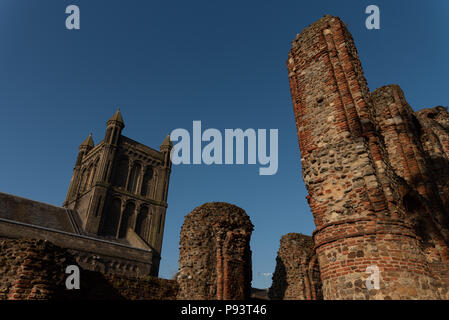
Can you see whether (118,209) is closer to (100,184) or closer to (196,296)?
(100,184)

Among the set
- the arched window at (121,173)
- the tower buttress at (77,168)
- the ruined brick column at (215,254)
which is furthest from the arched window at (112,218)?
the ruined brick column at (215,254)

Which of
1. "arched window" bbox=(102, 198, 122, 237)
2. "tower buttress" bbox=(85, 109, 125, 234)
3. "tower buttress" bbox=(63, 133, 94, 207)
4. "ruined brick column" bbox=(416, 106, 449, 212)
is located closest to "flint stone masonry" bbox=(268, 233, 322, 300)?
"ruined brick column" bbox=(416, 106, 449, 212)

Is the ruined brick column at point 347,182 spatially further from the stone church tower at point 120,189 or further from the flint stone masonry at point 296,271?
the stone church tower at point 120,189

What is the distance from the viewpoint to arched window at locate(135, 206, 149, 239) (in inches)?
1521

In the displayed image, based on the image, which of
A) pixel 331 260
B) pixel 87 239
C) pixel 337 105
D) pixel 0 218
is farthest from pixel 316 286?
pixel 0 218

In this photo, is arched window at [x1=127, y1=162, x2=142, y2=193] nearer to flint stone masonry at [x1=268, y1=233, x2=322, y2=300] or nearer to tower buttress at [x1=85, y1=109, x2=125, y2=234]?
tower buttress at [x1=85, y1=109, x2=125, y2=234]

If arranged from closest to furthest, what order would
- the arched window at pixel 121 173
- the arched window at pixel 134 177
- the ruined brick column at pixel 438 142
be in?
the ruined brick column at pixel 438 142, the arched window at pixel 121 173, the arched window at pixel 134 177

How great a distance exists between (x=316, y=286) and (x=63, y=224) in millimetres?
27852

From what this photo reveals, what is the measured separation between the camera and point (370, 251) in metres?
4.78

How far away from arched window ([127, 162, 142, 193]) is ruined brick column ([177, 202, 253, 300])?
3259cm

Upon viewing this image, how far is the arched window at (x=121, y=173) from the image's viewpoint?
3978cm

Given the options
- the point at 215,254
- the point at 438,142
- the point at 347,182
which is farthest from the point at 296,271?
the point at 347,182

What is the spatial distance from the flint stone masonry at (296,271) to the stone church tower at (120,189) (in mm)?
26426

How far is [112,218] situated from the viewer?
36625mm
